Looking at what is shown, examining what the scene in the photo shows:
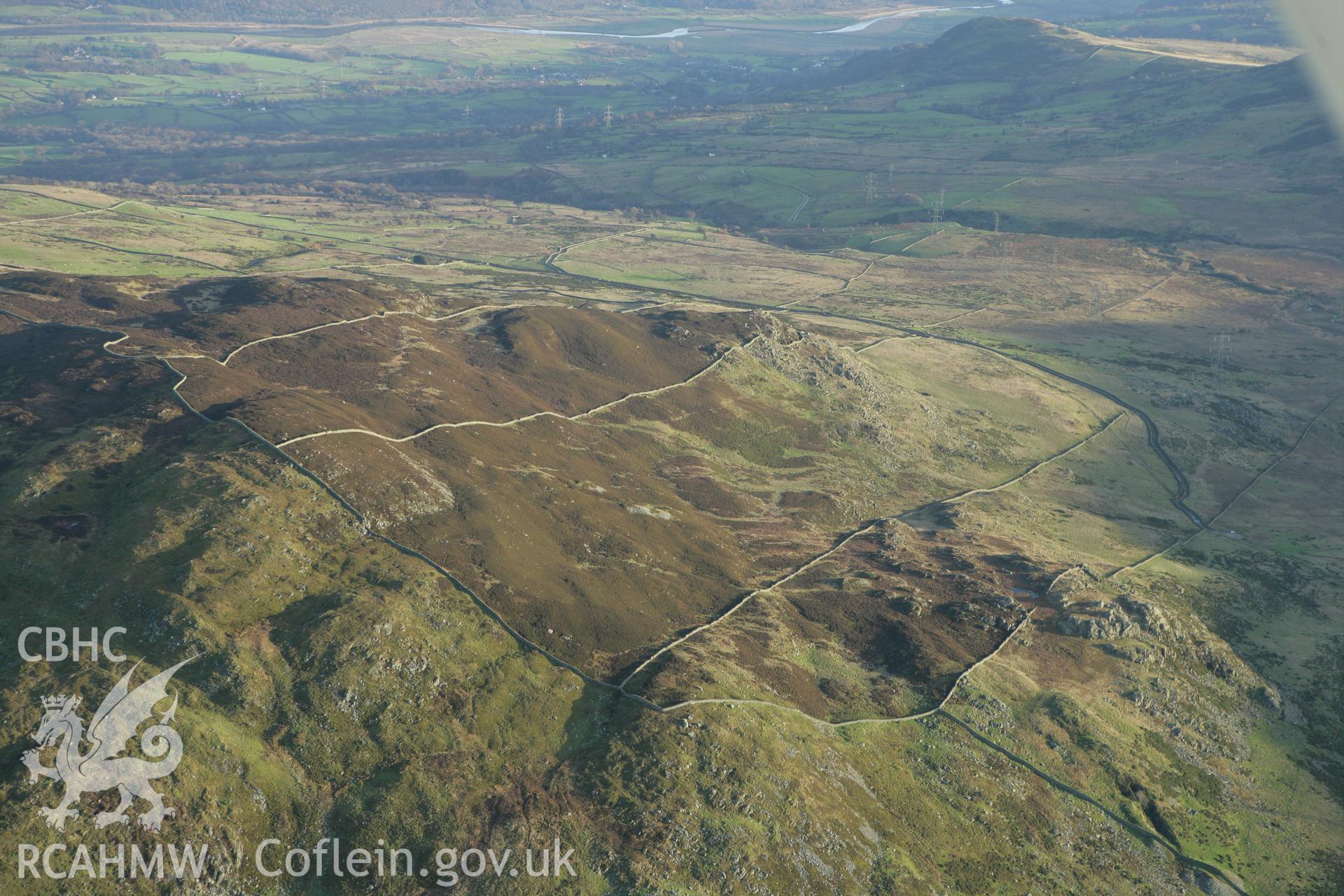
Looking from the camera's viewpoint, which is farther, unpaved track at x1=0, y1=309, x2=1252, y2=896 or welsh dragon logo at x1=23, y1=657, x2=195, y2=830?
unpaved track at x1=0, y1=309, x2=1252, y2=896

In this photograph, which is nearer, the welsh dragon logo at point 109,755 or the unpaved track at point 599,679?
the welsh dragon logo at point 109,755

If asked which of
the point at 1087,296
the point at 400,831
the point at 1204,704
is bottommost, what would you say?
the point at 1087,296

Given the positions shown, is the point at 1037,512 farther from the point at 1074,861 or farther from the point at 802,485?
the point at 1074,861

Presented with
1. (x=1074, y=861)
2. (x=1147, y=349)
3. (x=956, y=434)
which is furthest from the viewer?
(x=1147, y=349)

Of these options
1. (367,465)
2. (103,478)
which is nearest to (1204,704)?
(367,465)

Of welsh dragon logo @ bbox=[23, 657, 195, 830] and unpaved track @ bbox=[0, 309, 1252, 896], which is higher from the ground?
welsh dragon logo @ bbox=[23, 657, 195, 830]

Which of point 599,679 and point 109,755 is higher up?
point 109,755

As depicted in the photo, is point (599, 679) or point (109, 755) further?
point (599, 679)

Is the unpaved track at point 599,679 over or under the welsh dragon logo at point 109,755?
under
